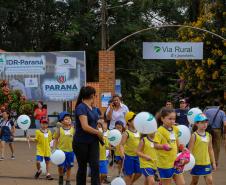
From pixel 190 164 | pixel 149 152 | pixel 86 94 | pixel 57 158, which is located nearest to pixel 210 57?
pixel 57 158

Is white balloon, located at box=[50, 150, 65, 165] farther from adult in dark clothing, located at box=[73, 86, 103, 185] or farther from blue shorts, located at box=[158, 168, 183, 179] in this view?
blue shorts, located at box=[158, 168, 183, 179]

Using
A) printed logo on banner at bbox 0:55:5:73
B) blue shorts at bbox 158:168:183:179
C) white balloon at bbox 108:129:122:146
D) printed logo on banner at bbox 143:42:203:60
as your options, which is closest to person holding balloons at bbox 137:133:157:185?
blue shorts at bbox 158:168:183:179

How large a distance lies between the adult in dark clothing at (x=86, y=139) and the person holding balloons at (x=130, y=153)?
1595 mm

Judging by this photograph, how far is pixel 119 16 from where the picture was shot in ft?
130

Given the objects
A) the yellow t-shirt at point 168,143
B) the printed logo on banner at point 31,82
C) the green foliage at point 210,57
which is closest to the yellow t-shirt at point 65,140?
the yellow t-shirt at point 168,143

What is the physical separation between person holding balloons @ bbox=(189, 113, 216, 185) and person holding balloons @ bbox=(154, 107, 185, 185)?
2.38 feet

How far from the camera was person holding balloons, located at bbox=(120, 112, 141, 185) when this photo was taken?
1090 centimetres

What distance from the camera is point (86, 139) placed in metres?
9.20

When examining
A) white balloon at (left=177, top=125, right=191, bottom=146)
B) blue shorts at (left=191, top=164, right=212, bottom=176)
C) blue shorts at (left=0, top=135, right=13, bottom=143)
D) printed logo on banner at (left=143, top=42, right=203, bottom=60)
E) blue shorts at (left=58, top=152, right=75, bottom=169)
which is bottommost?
blue shorts at (left=0, top=135, right=13, bottom=143)

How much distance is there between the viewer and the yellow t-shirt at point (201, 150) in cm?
1009

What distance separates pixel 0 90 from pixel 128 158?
11.2m

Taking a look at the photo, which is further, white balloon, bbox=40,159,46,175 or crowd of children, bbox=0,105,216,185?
white balloon, bbox=40,159,46,175

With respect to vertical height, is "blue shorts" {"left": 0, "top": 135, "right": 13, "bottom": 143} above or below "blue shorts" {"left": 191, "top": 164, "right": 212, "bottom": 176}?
below

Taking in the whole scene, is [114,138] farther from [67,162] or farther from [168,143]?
[168,143]
